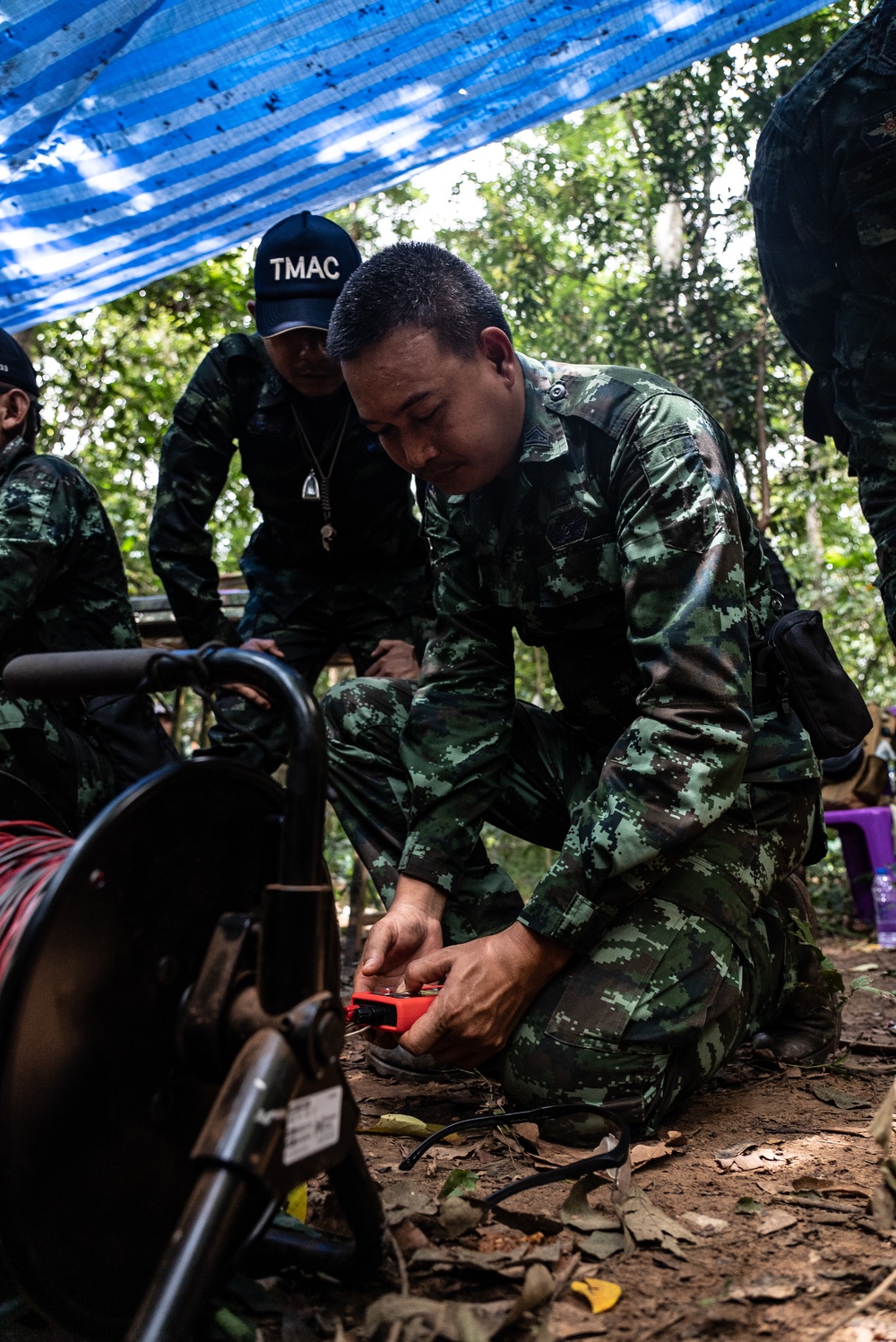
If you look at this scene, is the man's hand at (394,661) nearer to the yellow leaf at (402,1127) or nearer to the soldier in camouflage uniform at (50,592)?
the soldier in camouflage uniform at (50,592)

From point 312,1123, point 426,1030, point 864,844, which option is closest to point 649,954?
point 426,1030

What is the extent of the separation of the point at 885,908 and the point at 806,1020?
2.11 metres

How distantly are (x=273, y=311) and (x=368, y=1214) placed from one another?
2806 millimetres

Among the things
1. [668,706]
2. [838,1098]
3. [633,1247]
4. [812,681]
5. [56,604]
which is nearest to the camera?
[633,1247]

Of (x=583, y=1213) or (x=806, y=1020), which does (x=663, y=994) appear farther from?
(x=806, y=1020)

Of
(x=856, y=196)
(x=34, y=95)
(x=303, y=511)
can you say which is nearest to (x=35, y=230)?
(x=34, y=95)

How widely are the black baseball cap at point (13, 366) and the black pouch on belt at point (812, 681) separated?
2.64 meters

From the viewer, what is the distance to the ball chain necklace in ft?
12.0

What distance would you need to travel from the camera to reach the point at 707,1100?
2.31 m

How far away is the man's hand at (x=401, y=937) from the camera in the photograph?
2.16m

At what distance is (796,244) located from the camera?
120 inches

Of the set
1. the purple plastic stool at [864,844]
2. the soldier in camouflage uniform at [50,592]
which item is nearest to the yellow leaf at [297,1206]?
the soldier in camouflage uniform at [50,592]

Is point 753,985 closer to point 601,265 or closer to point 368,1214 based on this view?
point 368,1214

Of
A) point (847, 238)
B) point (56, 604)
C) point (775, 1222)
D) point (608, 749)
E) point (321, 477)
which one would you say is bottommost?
point (775, 1222)
